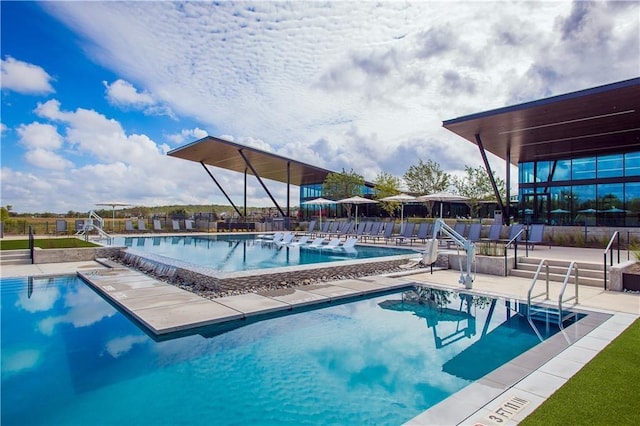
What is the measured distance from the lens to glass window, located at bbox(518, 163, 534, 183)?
23219 mm

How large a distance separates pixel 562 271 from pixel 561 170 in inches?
622

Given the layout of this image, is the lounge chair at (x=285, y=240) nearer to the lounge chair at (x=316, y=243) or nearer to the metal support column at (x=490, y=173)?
the lounge chair at (x=316, y=243)

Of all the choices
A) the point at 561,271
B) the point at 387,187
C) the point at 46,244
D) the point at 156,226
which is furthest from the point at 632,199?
the point at 156,226

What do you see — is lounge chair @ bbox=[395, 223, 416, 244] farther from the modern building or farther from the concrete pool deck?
the concrete pool deck

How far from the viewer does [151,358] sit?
14.7 ft

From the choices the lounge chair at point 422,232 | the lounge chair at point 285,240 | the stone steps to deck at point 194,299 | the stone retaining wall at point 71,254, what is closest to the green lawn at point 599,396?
the stone steps to deck at point 194,299

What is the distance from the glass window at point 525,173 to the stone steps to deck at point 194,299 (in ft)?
60.1

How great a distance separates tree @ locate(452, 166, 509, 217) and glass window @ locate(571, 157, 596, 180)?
26.2 ft

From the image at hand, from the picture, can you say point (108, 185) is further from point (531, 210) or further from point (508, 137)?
point (531, 210)

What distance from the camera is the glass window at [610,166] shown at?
19750 millimetres

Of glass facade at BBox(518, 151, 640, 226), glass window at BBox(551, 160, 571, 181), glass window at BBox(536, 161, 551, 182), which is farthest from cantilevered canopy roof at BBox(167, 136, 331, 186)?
glass window at BBox(551, 160, 571, 181)

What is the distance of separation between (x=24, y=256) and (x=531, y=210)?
24737 millimetres

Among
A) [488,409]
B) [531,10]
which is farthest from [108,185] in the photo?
[488,409]

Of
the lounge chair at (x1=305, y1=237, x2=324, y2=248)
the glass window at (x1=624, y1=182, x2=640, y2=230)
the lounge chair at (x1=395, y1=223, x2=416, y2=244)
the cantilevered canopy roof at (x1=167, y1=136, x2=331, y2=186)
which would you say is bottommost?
the lounge chair at (x1=305, y1=237, x2=324, y2=248)
